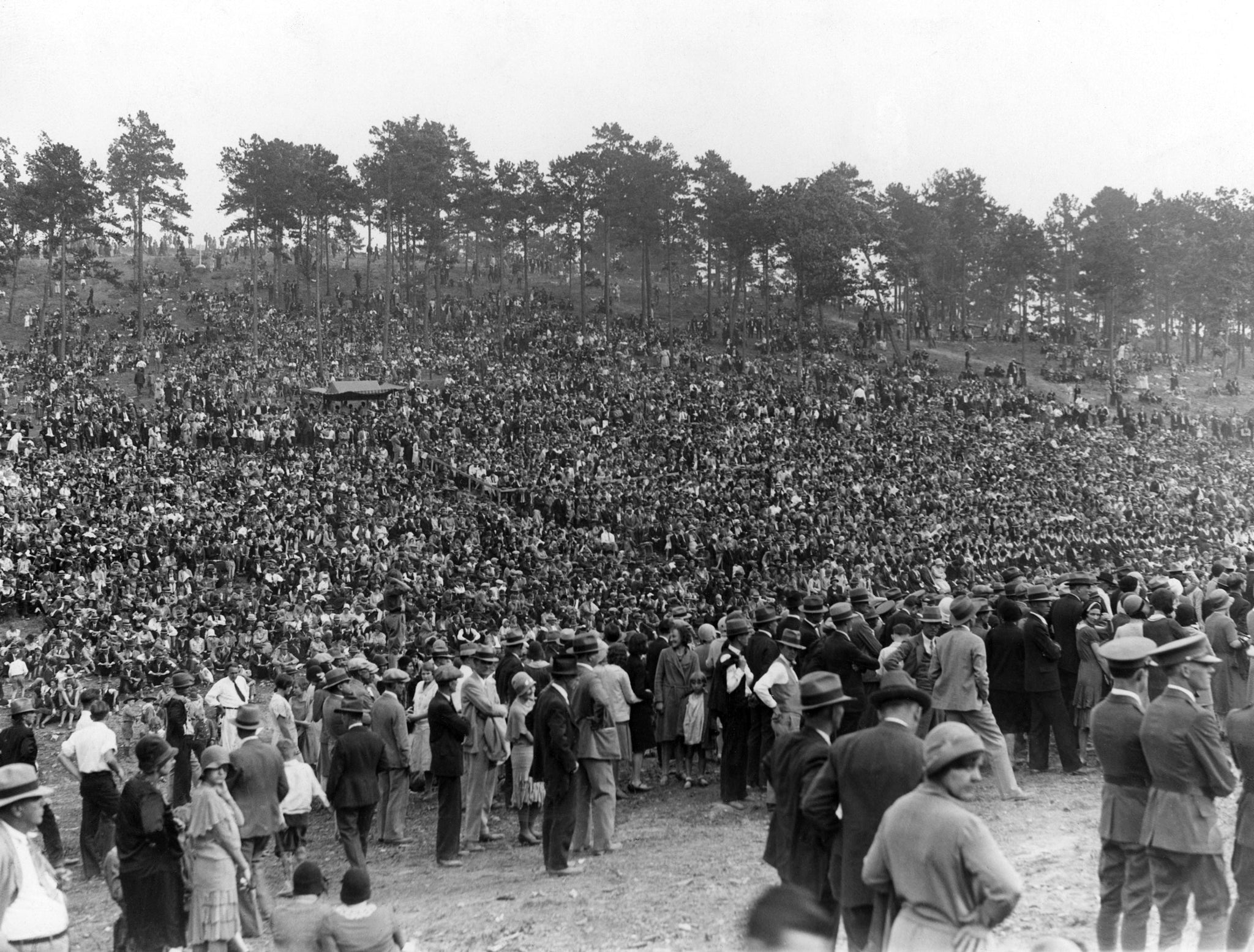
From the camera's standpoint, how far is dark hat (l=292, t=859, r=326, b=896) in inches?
217

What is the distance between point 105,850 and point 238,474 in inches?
755

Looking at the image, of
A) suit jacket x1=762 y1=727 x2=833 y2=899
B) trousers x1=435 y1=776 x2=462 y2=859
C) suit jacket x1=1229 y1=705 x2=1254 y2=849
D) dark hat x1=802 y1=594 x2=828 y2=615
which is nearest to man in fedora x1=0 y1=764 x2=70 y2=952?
suit jacket x1=762 y1=727 x2=833 y2=899

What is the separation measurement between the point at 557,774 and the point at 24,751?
467 centimetres

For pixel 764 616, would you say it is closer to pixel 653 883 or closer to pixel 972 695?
pixel 972 695

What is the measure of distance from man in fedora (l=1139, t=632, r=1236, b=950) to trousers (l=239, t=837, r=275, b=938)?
18.0ft

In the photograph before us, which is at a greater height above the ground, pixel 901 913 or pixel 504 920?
pixel 901 913

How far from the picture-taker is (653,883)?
7645 mm

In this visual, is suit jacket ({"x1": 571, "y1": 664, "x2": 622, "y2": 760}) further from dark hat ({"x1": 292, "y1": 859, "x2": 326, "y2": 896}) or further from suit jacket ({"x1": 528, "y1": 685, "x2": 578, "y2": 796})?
dark hat ({"x1": 292, "y1": 859, "x2": 326, "y2": 896})

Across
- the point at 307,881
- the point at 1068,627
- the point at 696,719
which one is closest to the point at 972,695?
the point at 1068,627

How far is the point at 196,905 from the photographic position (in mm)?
6812

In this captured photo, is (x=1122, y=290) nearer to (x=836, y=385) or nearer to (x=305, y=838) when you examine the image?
(x=836, y=385)

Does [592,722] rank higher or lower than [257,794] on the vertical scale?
higher

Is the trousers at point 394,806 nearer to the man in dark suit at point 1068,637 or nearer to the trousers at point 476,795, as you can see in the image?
the trousers at point 476,795

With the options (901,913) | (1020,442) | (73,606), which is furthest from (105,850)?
(1020,442)
